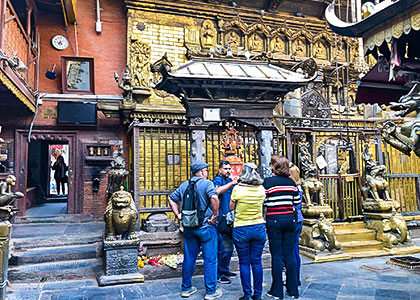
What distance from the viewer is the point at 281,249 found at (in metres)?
4.74

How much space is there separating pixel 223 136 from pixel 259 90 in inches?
49.1

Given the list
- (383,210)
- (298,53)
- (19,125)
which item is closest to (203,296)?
(383,210)

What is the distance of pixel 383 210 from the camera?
845 centimetres

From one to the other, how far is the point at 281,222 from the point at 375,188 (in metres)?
5.20

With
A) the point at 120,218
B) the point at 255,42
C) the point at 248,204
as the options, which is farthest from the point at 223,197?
the point at 255,42

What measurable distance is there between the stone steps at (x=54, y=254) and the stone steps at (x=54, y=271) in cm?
11

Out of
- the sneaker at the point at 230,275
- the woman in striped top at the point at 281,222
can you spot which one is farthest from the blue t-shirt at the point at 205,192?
the sneaker at the point at 230,275

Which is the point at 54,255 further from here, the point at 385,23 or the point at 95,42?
the point at 95,42

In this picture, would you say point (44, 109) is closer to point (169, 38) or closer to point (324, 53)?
point (169, 38)

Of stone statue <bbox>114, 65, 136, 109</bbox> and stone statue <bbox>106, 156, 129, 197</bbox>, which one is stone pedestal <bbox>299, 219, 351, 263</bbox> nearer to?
stone statue <bbox>106, 156, 129, 197</bbox>

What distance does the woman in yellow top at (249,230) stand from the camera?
4.62m

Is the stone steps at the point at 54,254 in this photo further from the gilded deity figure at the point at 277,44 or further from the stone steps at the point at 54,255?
the gilded deity figure at the point at 277,44

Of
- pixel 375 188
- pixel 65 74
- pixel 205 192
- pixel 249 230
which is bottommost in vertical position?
pixel 249 230

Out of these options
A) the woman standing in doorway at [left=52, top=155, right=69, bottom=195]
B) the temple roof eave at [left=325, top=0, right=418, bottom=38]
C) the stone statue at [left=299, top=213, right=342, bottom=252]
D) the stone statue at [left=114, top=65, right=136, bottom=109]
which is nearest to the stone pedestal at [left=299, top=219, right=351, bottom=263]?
the stone statue at [left=299, top=213, right=342, bottom=252]
